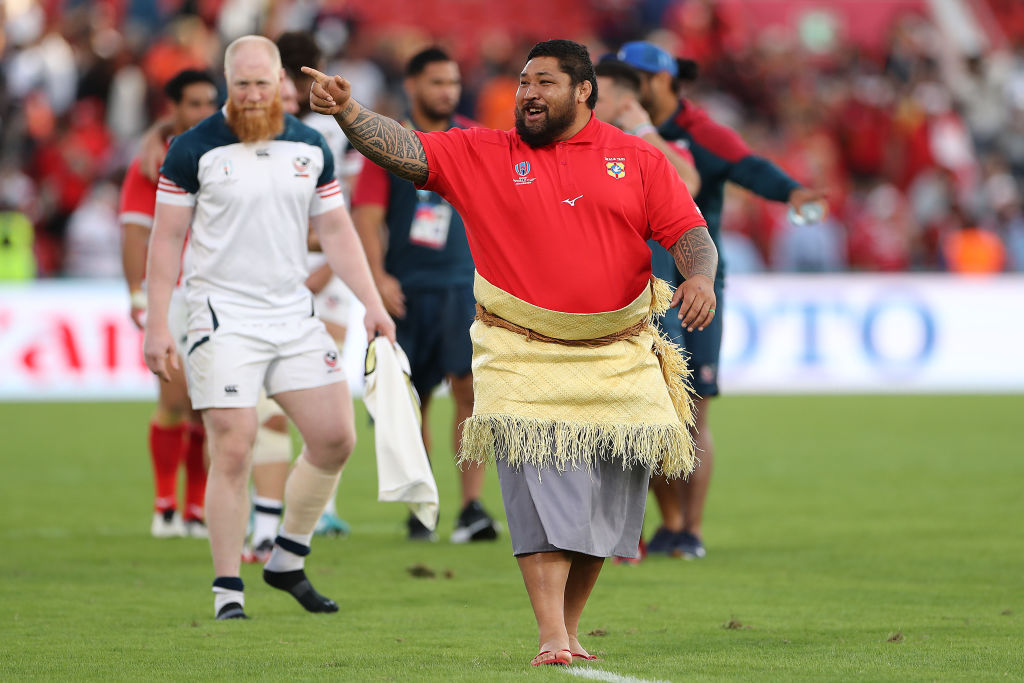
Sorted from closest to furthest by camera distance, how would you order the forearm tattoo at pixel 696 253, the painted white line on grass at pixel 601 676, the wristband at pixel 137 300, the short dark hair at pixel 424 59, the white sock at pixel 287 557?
the painted white line on grass at pixel 601 676 → the forearm tattoo at pixel 696 253 → the white sock at pixel 287 557 → the wristband at pixel 137 300 → the short dark hair at pixel 424 59

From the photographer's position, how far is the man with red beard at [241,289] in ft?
20.4

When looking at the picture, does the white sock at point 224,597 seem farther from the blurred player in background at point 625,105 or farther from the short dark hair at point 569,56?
the blurred player in background at point 625,105

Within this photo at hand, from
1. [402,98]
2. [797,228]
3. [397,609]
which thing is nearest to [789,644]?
[397,609]

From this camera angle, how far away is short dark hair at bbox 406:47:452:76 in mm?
8750

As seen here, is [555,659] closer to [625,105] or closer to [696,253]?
[696,253]

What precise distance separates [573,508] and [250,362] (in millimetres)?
1668

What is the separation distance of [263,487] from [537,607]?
304 cm

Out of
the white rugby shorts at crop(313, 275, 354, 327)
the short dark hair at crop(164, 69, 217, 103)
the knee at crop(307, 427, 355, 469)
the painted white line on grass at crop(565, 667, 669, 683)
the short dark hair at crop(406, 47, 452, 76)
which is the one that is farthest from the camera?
the white rugby shorts at crop(313, 275, 354, 327)

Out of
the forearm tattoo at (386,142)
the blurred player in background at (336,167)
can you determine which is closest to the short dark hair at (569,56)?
the forearm tattoo at (386,142)

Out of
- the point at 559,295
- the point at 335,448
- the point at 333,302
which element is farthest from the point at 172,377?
the point at 559,295

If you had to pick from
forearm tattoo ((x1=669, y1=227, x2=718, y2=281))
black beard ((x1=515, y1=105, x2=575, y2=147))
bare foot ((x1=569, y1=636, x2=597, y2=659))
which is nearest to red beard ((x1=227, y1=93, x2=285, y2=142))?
black beard ((x1=515, y1=105, x2=575, y2=147))

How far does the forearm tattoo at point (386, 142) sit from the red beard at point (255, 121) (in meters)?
1.14

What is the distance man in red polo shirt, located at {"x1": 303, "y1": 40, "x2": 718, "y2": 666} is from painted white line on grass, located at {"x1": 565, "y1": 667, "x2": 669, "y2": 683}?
13 cm

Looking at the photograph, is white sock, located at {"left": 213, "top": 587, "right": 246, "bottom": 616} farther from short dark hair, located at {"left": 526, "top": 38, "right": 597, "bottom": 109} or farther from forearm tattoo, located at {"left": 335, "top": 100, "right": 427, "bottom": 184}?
short dark hair, located at {"left": 526, "top": 38, "right": 597, "bottom": 109}
